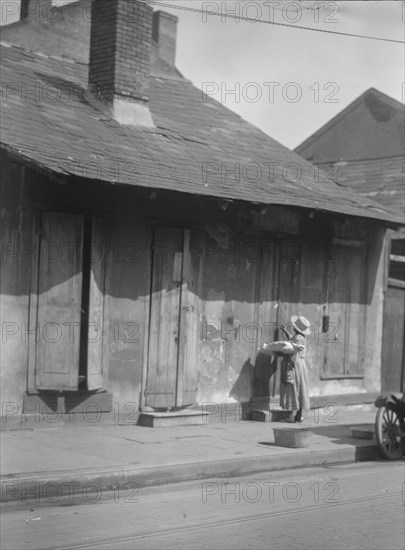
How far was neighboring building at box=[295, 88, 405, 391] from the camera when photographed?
22.6 meters

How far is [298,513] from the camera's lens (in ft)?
28.0

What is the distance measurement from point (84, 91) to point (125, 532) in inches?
406

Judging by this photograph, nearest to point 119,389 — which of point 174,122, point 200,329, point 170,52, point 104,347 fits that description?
point 104,347

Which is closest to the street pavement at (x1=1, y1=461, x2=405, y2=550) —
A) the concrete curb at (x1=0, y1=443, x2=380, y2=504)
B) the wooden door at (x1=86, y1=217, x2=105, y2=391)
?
the concrete curb at (x1=0, y1=443, x2=380, y2=504)

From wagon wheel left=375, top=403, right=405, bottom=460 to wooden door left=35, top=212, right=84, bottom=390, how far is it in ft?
13.6

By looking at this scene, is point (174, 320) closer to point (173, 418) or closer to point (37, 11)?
point (173, 418)

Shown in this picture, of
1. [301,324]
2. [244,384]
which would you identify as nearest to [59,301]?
[244,384]

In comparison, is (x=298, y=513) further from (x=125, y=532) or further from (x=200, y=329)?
(x=200, y=329)

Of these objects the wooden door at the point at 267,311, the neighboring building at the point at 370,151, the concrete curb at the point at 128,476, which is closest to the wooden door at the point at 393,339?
the neighboring building at the point at 370,151

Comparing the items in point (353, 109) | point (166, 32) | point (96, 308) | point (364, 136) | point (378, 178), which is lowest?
point (96, 308)

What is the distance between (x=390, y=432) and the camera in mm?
12703

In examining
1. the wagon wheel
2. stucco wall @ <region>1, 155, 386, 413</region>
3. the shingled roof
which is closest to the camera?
the wagon wheel

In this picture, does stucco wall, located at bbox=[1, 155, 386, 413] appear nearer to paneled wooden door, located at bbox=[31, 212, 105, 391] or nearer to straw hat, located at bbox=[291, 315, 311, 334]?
paneled wooden door, located at bbox=[31, 212, 105, 391]

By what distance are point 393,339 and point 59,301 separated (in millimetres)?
8284
